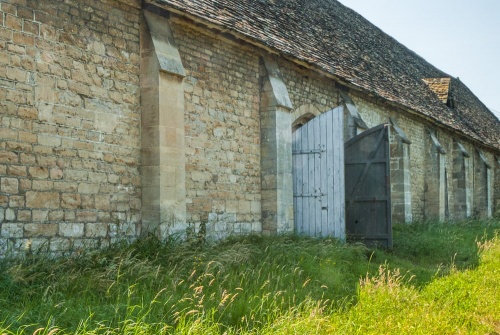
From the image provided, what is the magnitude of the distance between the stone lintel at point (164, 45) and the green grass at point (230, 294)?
246 cm

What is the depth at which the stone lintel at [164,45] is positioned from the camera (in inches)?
327

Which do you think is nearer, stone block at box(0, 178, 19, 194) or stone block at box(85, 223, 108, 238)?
stone block at box(0, 178, 19, 194)

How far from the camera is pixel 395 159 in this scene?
16.6 m

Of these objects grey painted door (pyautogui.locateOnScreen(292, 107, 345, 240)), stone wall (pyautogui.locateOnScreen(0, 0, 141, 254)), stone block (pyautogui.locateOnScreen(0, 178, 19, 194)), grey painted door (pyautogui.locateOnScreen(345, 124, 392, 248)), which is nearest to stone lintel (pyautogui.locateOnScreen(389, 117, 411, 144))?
grey painted door (pyautogui.locateOnScreen(345, 124, 392, 248))

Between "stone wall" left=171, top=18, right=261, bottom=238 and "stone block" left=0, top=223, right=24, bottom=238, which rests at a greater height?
"stone wall" left=171, top=18, right=261, bottom=238

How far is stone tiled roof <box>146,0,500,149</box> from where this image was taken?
1023cm

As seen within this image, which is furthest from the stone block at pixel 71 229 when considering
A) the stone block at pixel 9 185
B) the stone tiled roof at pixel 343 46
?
the stone tiled roof at pixel 343 46

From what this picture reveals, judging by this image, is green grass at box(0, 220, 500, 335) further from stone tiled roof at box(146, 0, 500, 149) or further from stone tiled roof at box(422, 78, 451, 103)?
stone tiled roof at box(422, 78, 451, 103)

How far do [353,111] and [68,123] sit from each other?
827cm

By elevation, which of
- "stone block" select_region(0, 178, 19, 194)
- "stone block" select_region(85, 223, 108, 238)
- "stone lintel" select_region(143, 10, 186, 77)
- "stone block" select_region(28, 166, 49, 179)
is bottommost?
"stone block" select_region(85, 223, 108, 238)

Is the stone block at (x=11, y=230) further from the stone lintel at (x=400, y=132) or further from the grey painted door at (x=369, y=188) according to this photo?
the stone lintel at (x=400, y=132)

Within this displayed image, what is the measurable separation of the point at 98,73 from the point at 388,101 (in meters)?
9.45

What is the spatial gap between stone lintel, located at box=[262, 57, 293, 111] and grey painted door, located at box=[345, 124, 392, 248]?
205cm

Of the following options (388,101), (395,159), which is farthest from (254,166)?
(395,159)
